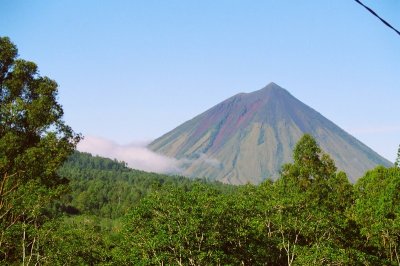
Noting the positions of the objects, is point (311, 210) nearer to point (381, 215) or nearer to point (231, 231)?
point (381, 215)

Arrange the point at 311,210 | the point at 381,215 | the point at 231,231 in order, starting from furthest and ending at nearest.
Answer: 1. the point at 381,215
2. the point at 311,210
3. the point at 231,231

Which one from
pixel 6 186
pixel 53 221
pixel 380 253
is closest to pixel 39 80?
pixel 6 186

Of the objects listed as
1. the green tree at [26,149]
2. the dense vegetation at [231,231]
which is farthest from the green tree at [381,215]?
the green tree at [26,149]

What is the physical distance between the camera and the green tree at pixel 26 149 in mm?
25391

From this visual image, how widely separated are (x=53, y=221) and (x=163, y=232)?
24.7 ft

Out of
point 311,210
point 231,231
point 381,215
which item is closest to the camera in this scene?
point 231,231

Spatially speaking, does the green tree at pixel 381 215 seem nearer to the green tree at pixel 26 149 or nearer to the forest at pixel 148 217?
the forest at pixel 148 217

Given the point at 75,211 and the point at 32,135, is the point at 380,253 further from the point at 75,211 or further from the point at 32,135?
the point at 75,211

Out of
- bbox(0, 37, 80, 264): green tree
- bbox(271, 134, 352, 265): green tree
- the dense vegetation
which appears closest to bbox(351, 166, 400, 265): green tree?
the dense vegetation

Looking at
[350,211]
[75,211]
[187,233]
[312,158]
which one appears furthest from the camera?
[75,211]

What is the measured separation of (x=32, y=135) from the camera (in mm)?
28375

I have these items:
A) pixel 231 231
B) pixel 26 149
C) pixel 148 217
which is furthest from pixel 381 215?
pixel 26 149

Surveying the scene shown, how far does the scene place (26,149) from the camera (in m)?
27.4

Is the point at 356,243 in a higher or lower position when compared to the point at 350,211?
lower
